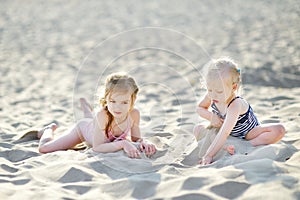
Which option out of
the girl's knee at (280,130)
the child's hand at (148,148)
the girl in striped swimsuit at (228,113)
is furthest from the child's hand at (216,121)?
the child's hand at (148,148)

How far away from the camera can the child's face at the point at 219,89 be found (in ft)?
11.4

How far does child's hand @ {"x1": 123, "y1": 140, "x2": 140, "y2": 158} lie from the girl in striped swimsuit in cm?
50

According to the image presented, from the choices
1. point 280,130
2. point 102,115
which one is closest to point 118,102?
point 102,115

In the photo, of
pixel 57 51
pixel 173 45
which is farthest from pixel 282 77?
pixel 57 51

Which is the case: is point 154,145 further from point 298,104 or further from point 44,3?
point 44,3

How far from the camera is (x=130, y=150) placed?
12.1ft

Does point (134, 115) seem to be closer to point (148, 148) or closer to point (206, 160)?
point (148, 148)

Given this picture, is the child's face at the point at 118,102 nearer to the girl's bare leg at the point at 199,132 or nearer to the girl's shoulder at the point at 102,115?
the girl's shoulder at the point at 102,115

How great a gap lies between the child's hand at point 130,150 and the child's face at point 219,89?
73cm

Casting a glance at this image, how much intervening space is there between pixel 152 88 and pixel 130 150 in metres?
3.50

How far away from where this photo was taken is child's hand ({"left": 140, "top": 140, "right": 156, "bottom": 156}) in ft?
12.3

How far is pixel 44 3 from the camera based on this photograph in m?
17.7

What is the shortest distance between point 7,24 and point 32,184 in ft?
35.5

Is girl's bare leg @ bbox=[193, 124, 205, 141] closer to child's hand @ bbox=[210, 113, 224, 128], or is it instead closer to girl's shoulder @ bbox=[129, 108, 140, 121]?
child's hand @ bbox=[210, 113, 224, 128]
